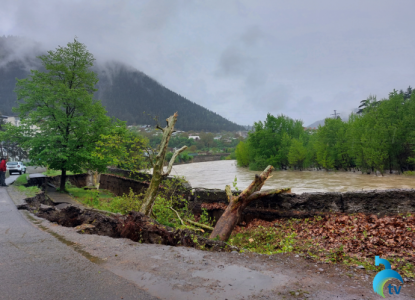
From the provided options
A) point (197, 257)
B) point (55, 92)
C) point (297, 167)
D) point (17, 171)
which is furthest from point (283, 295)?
point (297, 167)

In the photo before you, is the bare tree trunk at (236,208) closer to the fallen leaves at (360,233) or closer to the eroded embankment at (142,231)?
the fallen leaves at (360,233)

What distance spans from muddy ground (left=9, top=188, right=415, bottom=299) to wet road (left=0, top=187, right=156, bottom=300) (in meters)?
0.19

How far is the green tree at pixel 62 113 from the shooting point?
56.5ft

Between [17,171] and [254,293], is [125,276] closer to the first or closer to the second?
[254,293]

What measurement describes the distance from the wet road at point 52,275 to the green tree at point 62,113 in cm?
1300

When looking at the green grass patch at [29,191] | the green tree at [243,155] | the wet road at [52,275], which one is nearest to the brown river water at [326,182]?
the green grass patch at [29,191]

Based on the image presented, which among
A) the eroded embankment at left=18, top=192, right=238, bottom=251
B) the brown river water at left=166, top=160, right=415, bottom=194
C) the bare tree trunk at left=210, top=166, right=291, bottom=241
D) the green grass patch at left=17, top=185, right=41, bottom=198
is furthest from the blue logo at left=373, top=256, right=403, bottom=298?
the green grass patch at left=17, top=185, right=41, bottom=198

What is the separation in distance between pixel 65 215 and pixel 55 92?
41.7ft

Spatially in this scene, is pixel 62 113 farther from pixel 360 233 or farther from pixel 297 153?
pixel 297 153

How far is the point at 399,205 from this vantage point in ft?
23.0

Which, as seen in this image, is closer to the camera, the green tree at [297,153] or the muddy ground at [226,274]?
the muddy ground at [226,274]

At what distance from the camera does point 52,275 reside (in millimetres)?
3602

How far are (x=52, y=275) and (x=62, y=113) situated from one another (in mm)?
16730

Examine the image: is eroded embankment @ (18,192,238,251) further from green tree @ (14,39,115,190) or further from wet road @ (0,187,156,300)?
green tree @ (14,39,115,190)
